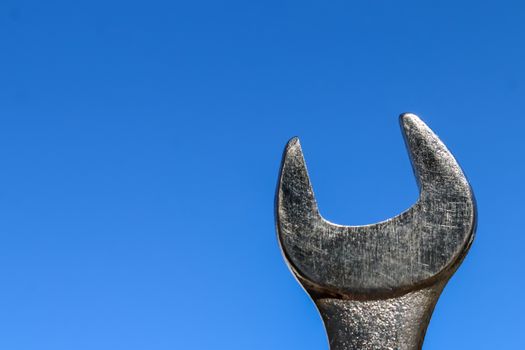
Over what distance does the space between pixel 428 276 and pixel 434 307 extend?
0.18 metres

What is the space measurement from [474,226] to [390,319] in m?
0.55

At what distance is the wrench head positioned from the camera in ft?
13.8

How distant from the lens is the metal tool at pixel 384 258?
4203 mm

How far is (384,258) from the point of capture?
4250mm

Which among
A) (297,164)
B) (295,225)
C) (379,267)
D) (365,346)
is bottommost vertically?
(365,346)

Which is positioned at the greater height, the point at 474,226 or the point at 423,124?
the point at 423,124

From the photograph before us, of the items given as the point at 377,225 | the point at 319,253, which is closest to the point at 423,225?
the point at 377,225

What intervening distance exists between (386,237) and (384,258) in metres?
0.10

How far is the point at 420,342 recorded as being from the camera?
14.0ft

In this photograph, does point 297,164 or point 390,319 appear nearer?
point 390,319

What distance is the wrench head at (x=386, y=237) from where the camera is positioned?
4.21 m

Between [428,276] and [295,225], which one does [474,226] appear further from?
[295,225]

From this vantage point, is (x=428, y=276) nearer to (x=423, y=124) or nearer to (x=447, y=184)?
(x=447, y=184)

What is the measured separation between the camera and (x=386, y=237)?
429cm
